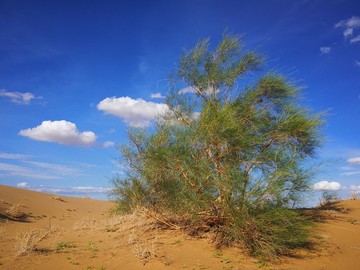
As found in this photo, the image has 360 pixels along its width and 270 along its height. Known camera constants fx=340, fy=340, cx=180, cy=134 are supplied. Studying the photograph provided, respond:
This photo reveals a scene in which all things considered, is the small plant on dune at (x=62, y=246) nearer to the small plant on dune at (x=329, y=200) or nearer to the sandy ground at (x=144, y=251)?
the sandy ground at (x=144, y=251)

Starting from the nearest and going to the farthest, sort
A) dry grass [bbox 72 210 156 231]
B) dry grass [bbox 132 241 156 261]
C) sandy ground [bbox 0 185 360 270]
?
sandy ground [bbox 0 185 360 270] < dry grass [bbox 132 241 156 261] < dry grass [bbox 72 210 156 231]

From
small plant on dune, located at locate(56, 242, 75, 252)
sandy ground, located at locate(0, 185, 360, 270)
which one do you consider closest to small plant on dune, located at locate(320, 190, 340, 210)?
sandy ground, located at locate(0, 185, 360, 270)

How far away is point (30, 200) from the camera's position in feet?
82.1

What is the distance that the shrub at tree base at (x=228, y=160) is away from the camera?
8773 millimetres

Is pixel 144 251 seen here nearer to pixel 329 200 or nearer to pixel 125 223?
pixel 125 223

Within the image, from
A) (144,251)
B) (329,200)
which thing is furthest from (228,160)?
(329,200)

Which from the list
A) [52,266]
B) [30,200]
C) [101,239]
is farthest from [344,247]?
[30,200]

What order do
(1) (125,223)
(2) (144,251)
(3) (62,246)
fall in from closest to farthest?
(2) (144,251) → (3) (62,246) → (1) (125,223)

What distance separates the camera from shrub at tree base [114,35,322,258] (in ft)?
28.8

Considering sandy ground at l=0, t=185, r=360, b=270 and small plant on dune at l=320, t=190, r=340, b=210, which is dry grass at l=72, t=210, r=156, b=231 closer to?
sandy ground at l=0, t=185, r=360, b=270

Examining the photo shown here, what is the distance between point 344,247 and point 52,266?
8199 mm

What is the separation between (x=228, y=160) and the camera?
957 centimetres

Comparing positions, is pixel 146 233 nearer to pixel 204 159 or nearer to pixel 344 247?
pixel 204 159

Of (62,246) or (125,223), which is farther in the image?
(125,223)
